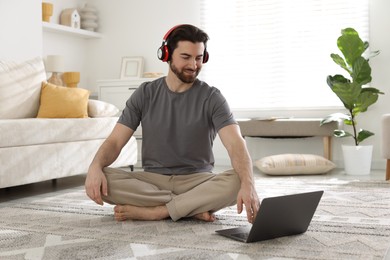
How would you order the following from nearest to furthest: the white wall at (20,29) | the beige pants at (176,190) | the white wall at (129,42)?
the beige pants at (176,190), the white wall at (20,29), the white wall at (129,42)

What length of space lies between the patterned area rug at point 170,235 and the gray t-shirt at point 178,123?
10.5 inches

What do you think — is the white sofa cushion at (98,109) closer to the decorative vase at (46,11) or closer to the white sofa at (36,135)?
the white sofa at (36,135)

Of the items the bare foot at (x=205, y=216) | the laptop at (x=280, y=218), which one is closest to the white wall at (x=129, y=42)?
the bare foot at (x=205, y=216)

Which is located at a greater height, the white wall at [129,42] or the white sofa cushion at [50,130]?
the white wall at [129,42]

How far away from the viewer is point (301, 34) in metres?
4.88

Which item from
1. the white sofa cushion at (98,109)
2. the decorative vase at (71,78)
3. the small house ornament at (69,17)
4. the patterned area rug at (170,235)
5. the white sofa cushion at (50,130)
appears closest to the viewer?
the patterned area rug at (170,235)

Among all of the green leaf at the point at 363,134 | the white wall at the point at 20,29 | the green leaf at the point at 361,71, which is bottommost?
the green leaf at the point at 363,134

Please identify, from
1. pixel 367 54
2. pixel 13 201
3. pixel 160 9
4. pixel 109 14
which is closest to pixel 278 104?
pixel 367 54

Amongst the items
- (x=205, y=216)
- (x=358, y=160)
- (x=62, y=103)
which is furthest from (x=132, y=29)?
(x=205, y=216)

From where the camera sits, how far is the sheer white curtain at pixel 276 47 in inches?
188

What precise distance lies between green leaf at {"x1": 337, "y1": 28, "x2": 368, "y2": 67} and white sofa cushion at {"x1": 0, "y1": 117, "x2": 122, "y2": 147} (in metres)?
1.89

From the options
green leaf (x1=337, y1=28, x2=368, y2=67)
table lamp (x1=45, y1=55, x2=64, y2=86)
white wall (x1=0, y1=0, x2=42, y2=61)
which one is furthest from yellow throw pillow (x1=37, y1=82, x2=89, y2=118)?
green leaf (x1=337, y1=28, x2=368, y2=67)

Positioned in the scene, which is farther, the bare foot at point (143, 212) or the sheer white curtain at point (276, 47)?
the sheer white curtain at point (276, 47)

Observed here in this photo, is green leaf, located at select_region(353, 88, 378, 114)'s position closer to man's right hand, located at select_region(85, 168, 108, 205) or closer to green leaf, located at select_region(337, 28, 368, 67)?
green leaf, located at select_region(337, 28, 368, 67)
